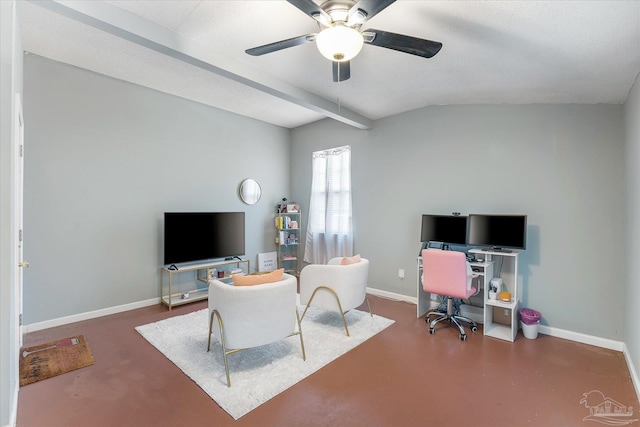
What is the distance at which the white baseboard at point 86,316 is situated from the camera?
10.4ft

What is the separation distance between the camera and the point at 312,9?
167 centimetres

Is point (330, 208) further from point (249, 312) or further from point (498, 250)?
point (249, 312)

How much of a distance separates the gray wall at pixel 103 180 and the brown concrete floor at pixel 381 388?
70 centimetres

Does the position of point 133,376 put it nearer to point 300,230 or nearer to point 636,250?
point 300,230

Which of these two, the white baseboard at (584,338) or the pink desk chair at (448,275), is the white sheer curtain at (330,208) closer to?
the pink desk chair at (448,275)

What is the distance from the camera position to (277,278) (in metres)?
2.55

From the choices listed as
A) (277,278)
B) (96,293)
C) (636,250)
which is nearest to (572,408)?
(636,250)

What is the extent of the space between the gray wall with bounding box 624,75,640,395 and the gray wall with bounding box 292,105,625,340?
0.71 ft

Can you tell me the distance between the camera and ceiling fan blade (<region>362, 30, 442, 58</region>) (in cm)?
184

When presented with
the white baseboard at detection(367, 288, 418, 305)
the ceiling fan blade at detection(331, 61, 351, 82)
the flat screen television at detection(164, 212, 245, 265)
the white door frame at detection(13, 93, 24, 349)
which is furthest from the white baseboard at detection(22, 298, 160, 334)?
the ceiling fan blade at detection(331, 61, 351, 82)

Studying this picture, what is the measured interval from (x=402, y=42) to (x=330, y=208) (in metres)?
3.41

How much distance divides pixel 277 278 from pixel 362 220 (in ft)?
8.19

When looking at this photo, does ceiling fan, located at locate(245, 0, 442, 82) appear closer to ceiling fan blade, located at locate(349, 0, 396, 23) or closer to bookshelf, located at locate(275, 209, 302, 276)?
ceiling fan blade, located at locate(349, 0, 396, 23)

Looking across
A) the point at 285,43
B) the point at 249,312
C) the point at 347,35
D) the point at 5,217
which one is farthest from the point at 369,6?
the point at 5,217
